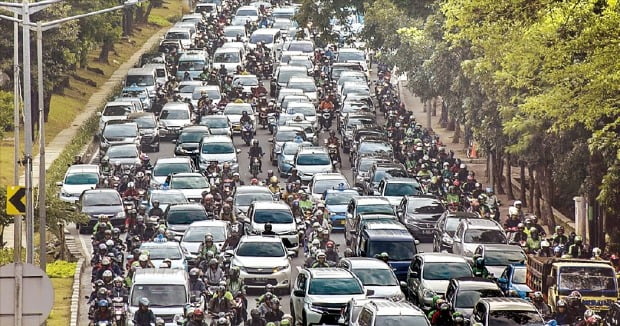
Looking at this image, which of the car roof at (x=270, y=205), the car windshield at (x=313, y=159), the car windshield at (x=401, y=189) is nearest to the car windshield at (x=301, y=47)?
the car windshield at (x=313, y=159)

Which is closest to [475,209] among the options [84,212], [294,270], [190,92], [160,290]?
[294,270]

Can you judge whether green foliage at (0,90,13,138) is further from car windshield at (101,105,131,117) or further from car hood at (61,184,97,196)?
car windshield at (101,105,131,117)

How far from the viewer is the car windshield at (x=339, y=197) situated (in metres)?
50.7

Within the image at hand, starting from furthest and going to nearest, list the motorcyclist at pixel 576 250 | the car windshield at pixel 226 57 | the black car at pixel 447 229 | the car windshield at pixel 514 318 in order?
1. the car windshield at pixel 226 57
2. the black car at pixel 447 229
3. the motorcyclist at pixel 576 250
4. the car windshield at pixel 514 318

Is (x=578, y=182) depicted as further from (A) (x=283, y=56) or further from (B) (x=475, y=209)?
(A) (x=283, y=56)

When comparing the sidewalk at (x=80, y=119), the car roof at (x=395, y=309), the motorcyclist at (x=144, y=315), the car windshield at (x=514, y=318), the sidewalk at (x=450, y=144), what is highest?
the car roof at (x=395, y=309)

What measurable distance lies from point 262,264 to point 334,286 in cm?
520

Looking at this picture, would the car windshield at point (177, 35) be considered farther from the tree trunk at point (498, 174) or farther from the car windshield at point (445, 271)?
the car windshield at point (445, 271)

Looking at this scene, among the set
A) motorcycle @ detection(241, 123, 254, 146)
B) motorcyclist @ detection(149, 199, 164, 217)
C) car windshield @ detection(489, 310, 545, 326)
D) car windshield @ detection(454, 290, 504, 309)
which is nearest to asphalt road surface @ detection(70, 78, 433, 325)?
motorcycle @ detection(241, 123, 254, 146)

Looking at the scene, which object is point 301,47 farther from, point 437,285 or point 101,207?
point 437,285

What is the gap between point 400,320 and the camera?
30.6 metres

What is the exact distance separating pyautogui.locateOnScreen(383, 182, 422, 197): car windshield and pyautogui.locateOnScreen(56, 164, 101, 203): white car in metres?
8.46

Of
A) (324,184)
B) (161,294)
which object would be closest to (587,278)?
(161,294)

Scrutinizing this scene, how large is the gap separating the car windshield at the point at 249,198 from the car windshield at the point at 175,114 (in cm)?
1860
